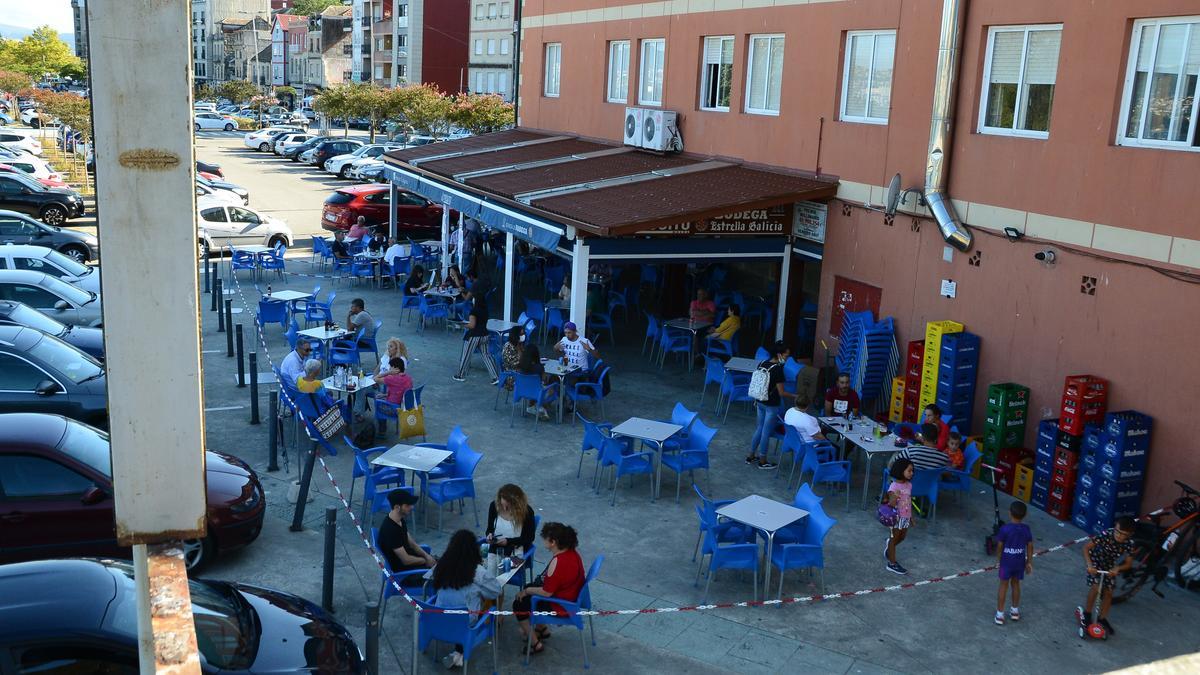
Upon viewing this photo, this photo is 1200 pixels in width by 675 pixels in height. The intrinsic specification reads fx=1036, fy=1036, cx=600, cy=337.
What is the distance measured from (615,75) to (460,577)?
55.7 ft

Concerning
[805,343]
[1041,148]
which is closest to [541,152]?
[805,343]

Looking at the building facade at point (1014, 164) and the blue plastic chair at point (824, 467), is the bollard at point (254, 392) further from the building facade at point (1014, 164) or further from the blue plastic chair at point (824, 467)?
the building facade at point (1014, 164)

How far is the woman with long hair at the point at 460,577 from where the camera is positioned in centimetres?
763

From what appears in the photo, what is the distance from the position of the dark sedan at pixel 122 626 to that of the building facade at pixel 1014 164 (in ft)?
28.6

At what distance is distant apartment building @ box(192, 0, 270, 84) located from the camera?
12706cm

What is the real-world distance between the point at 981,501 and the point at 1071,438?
1.33 m

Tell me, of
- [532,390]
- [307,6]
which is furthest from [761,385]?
[307,6]

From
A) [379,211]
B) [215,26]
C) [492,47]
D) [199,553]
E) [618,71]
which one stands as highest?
[215,26]

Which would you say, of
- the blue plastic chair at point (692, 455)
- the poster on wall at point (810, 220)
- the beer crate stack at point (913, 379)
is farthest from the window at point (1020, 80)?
the blue plastic chair at point (692, 455)

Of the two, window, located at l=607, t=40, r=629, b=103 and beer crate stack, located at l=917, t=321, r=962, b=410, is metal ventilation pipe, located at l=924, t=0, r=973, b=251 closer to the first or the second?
beer crate stack, located at l=917, t=321, r=962, b=410

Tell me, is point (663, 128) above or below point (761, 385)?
above

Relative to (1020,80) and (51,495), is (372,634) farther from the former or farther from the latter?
(1020,80)

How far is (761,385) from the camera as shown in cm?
1287

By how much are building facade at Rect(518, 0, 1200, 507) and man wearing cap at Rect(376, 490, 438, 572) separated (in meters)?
7.71
